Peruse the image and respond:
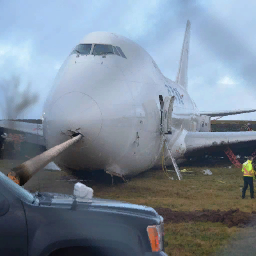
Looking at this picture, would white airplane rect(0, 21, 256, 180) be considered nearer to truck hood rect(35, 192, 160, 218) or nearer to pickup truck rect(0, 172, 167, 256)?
truck hood rect(35, 192, 160, 218)

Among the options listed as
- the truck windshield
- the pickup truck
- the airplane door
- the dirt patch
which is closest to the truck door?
the pickup truck

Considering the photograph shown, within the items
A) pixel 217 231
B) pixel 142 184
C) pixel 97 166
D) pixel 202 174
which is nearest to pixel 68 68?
pixel 97 166

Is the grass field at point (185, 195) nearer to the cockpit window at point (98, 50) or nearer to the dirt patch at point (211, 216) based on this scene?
the dirt patch at point (211, 216)

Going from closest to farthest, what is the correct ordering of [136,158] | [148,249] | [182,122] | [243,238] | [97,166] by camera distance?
[148,249], [243,238], [97,166], [136,158], [182,122]

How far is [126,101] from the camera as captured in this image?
1005cm

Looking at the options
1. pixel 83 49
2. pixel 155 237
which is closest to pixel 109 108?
pixel 83 49

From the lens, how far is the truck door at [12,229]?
2.78 meters

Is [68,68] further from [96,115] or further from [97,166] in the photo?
[97,166]

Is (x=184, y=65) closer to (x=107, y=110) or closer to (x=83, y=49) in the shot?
(x=83, y=49)

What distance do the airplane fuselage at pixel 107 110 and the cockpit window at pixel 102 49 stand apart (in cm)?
15

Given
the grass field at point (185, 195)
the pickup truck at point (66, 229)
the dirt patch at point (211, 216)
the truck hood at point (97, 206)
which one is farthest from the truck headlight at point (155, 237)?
the dirt patch at point (211, 216)

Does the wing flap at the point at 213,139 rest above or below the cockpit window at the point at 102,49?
below

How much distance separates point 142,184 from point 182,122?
20.7 ft

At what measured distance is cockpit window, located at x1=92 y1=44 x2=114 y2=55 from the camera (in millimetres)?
11108
